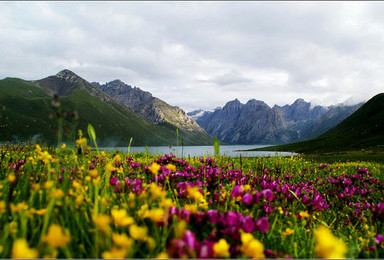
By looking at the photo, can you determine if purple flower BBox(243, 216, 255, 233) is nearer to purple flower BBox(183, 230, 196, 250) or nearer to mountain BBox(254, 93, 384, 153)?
purple flower BBox(183, 230, 196, 250)

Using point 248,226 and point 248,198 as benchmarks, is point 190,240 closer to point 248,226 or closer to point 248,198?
point 248,226

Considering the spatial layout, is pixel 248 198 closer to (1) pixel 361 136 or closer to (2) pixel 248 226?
(2) pixel 248 226

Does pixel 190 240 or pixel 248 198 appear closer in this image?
pixel 190 240

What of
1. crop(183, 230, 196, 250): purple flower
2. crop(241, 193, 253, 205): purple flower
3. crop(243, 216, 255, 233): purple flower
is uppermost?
crop(241, 193, 253, 205): purple flower

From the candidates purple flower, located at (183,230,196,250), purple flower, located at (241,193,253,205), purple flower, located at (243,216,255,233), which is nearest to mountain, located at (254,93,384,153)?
purple flower, located at (241,193,253,205)

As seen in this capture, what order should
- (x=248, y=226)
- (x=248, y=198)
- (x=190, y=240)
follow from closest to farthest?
(x=190, y=240) < (x=248, y=226) < (x=248, y=198)

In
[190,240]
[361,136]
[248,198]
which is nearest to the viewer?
[190,240]

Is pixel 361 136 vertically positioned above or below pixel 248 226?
above

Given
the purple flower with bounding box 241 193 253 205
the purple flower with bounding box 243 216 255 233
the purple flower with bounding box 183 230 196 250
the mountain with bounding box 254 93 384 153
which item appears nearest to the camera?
the purple flower with bounding box 183 230 196 250

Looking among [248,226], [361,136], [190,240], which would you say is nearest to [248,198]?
[248,226]

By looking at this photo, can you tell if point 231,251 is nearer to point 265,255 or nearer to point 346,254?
point 265,255

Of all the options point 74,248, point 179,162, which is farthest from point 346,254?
point 179,162

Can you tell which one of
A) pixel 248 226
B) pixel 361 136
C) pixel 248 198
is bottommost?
A: pixel 248 226

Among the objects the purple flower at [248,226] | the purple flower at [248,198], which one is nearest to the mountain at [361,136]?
the purple flower at [248,198]
